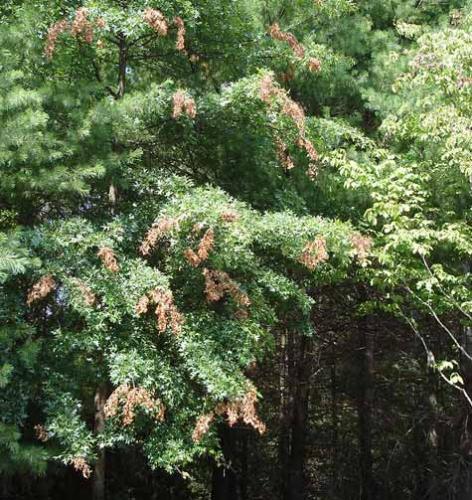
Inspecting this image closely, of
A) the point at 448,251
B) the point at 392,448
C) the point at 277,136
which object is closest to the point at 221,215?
the point at 277,136

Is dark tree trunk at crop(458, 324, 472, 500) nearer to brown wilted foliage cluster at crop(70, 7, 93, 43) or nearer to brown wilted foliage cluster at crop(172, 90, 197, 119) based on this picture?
brown wilted foliage cluster at crop(172, 90, 197, 119)

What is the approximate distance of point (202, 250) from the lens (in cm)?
524

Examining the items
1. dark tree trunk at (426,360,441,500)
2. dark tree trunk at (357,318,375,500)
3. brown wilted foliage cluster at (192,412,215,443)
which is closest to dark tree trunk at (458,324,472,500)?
dark tree trunk at (426,360,441,500)

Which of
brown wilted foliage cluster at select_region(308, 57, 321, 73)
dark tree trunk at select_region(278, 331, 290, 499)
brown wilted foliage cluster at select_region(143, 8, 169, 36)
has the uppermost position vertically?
brown wilted foliage cluster at select_region(143, 8, 169, 36)

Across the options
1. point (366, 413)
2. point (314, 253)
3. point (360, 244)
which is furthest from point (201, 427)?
point (366, 413)

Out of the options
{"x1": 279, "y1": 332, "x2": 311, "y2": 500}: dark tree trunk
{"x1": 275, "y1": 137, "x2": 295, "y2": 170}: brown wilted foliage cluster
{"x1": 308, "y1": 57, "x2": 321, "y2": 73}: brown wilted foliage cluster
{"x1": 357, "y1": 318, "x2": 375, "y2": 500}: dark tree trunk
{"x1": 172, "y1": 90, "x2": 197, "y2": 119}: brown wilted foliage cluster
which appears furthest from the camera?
{"x1": 357, "y1": 318, "x2": 375, "y2": 500}: dark tree trunk

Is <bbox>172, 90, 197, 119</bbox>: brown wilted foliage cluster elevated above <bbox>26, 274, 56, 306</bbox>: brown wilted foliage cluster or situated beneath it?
elevated above

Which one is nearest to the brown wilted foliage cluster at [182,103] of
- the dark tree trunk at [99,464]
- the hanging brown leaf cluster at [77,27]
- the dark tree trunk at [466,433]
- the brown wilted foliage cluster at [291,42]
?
the hanging brown leaf cluster at [77,27]

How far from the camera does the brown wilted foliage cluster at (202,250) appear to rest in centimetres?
526

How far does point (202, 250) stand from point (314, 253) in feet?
3.74

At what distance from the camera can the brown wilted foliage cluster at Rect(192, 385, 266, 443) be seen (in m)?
5.07

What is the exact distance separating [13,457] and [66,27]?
3.98 meters

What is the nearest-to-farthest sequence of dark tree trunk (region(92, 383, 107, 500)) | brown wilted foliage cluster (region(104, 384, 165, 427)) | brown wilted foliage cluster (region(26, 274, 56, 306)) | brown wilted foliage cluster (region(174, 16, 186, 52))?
brown wilted foliage cluster (region(104, 384, 165, 427)) < brown wilted foliage cluster (region(26, 274, 56, 306)) < brown wilted foliage cluster (region(174, 16, 186, 52)) < dark tree trunk (region(92, 383, 107, 500))

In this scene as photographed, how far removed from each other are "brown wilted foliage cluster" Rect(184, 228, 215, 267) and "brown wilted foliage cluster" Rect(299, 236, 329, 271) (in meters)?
0.89
